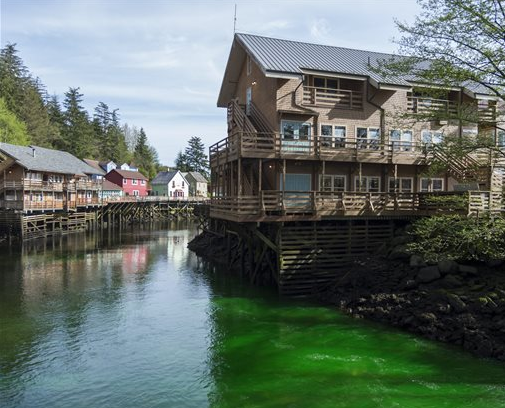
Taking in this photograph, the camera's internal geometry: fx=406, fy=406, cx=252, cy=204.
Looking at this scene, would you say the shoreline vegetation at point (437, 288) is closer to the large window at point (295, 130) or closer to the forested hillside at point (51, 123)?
the large window at point (295, 130)

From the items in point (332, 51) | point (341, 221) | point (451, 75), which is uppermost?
point (332, 51)

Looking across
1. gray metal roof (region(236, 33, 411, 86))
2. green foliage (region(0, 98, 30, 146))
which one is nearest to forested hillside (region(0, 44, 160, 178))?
green foliage (region(0, 98, 30, 146))

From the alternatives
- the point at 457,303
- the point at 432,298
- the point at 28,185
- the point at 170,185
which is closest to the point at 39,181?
the point at 28,185

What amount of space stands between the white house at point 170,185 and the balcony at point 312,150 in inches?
2556

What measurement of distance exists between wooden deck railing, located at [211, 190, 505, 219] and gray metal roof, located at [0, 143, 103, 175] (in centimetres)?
3291

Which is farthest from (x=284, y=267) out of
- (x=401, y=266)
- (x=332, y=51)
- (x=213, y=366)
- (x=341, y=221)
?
(x=332, y=51)

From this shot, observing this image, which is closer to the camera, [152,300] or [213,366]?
[213,366]

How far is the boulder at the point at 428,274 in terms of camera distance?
16.7 meters

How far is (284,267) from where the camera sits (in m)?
20.0

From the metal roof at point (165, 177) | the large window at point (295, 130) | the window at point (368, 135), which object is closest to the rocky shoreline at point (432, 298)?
the window at point (368, 135)

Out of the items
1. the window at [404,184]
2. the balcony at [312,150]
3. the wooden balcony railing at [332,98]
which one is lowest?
the window at [404,184]

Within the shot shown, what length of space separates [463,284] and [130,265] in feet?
71.8

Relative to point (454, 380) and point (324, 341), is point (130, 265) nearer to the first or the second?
point (324, 341)

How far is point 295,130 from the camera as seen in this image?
78.3 feet
